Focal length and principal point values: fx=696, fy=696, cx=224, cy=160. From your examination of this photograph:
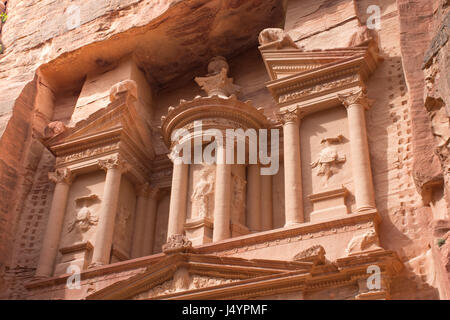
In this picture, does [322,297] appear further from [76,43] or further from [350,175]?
[76,43]

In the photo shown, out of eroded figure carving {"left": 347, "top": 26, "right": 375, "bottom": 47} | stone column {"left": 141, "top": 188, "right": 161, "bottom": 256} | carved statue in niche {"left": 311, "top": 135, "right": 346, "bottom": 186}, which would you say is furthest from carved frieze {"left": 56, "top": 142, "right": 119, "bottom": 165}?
eroded figure carving {"left": 347, "top": 26, "right": 375, "bottom": 47}

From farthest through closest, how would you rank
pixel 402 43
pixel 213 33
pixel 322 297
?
1. pixel 213 33
2. pixel 402 43
3. pixel 322 297

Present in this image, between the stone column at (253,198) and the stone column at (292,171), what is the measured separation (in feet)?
3.82

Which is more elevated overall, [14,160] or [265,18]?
[265,18]

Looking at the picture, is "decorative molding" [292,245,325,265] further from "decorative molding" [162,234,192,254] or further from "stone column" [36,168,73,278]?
"stone column" [36,168,73,278]

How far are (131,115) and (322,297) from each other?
7.68 m

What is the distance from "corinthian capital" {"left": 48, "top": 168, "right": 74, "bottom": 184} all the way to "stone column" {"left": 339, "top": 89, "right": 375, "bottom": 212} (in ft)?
21.7

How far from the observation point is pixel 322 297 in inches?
434

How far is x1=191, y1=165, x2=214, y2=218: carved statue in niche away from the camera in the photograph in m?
14.4

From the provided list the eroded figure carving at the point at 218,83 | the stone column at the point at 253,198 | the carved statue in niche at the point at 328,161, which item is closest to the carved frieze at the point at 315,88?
the carved statue in niche at the point at 328,161

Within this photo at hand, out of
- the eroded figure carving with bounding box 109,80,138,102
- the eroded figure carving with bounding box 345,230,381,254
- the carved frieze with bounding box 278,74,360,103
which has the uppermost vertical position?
the eroded figure carving with bounding box 109,80,138,102

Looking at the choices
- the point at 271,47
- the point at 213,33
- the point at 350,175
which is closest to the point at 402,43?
the point at 350,175
